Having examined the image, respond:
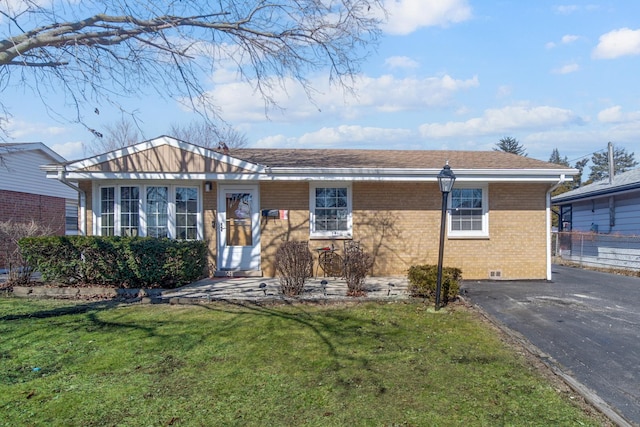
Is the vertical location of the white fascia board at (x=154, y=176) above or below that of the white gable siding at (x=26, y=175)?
below

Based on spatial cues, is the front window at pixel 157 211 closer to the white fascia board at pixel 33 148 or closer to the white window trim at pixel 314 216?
the white window trim at pixel 314 216

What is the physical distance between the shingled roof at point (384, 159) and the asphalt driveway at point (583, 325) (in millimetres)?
3023

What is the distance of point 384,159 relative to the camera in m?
12.3

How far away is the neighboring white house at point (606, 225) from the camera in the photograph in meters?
15.5

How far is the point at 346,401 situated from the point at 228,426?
3.49 feet

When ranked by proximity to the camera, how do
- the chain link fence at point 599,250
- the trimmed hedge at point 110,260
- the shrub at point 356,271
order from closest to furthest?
1. the shrub at point 356,271
2. the trimmed hedge at point 110,260
3. the chain link fence at point 599,250

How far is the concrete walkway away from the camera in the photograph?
26.9ft

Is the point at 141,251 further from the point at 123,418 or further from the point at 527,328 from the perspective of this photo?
the point at 527,328

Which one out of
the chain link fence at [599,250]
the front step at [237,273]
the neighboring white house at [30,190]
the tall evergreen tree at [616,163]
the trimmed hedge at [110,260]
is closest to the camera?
the trimmed hedge at [110,260]

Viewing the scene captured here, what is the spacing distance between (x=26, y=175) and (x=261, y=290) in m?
14.3

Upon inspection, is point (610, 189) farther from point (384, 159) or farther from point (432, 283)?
point (432, 283)

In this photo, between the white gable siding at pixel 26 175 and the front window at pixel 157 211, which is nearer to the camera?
the front window at pixel 157 211

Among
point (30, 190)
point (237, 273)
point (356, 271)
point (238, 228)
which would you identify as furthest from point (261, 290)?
point (30, 190)

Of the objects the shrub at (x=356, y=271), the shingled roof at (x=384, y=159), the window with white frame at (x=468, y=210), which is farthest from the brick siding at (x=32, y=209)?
the window with white frame at (x=468, y=210)
